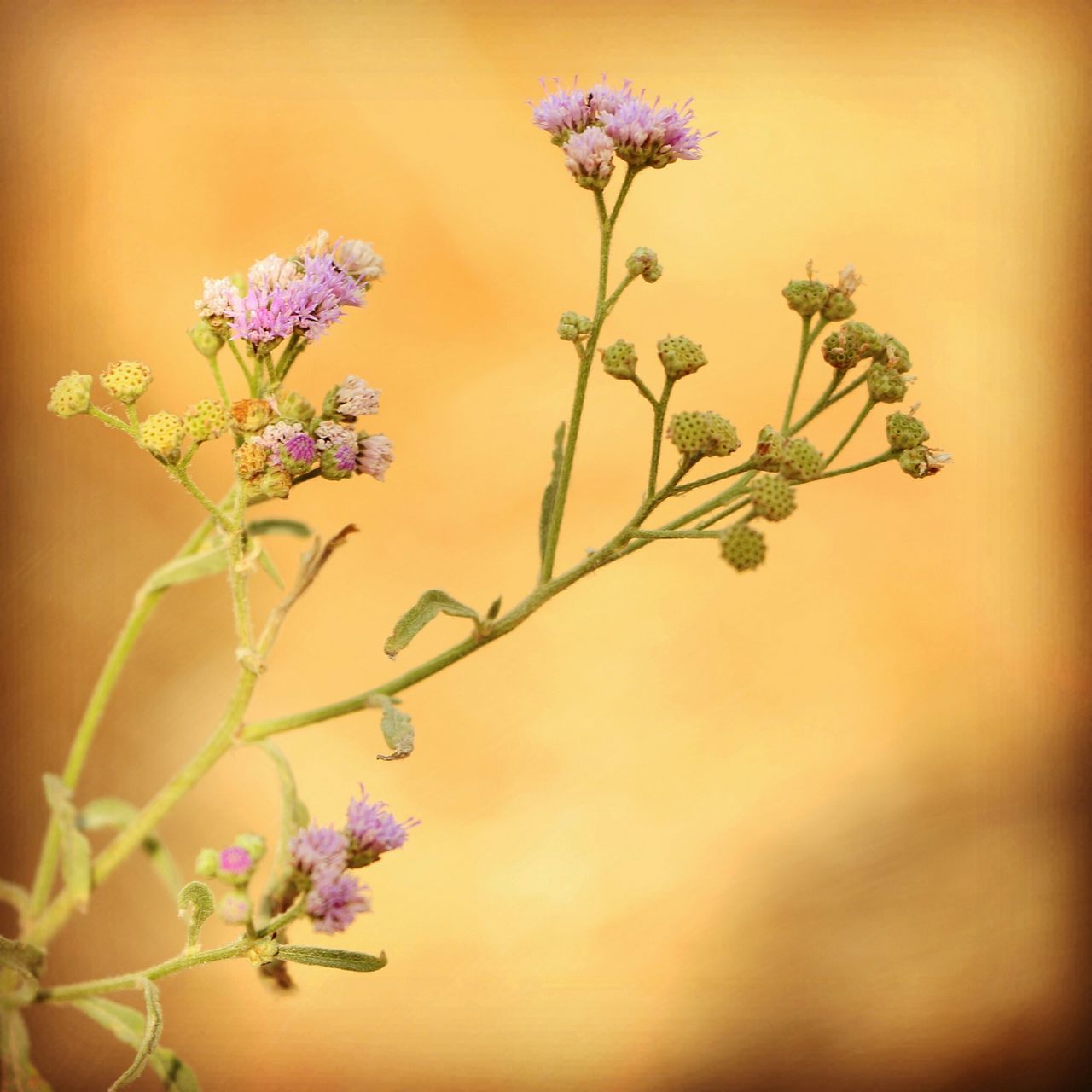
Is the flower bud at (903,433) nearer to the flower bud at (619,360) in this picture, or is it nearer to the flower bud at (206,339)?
the flower bud at (619,360)

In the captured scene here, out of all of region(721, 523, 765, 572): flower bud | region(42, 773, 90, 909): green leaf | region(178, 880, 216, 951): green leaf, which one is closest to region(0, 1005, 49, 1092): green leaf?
region(42, 773, 90, 909): green leaf

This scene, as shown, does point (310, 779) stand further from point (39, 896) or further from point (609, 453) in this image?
point (39, 896)

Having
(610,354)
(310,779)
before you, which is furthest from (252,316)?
(310,779)

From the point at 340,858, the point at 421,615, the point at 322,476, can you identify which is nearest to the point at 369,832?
the point at 340,858

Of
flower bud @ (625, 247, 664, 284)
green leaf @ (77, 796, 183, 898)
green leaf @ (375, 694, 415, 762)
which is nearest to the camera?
green leaf @ (375, 694, 415, 762)

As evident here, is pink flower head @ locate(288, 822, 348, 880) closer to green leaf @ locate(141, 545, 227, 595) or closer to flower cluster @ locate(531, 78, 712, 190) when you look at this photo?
green leaf @ locate(141, 545, 227, 595)

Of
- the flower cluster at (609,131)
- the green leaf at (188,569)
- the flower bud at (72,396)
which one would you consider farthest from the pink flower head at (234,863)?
the flower cluster at (609,131)
